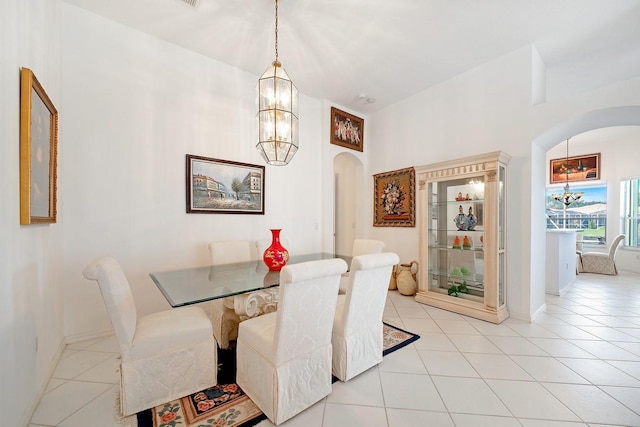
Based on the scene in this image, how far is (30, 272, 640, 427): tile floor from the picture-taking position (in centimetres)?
147

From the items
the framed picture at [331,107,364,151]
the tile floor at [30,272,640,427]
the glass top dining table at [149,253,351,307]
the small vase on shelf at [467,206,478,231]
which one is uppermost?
the framed picture at [331,107,364,151]

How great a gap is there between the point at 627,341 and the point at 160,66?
18.0 feet

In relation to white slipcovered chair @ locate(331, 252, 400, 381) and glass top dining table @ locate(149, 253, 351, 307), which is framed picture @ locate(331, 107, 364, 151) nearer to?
glass top dining table @ locate(149, 253, 351, 307)

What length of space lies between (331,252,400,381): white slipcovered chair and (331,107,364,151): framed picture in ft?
9.88

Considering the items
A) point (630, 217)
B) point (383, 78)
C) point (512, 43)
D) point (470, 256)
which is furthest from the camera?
point (630, 217)

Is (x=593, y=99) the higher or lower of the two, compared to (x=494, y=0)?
lower

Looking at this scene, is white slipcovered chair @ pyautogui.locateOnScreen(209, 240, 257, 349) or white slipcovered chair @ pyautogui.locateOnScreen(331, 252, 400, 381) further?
white slipcovered chair @ pyautogui.locateOnScreen(209, 240, 257, 349)

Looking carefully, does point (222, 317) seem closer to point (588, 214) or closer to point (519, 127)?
point (519, 127)

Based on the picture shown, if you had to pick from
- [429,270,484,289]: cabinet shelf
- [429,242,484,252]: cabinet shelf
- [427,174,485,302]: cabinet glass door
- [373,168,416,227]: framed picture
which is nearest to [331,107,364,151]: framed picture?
[373,168,416,227]: framed picture

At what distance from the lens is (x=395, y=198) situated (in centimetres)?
430

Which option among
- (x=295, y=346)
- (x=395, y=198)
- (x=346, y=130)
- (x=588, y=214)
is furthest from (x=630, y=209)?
(x=295, y=346)

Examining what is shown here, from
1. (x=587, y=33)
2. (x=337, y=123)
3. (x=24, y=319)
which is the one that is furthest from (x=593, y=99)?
(x=24, y=319)

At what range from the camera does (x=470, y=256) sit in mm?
3248

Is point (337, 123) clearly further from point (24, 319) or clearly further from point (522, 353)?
point (24, 319)
